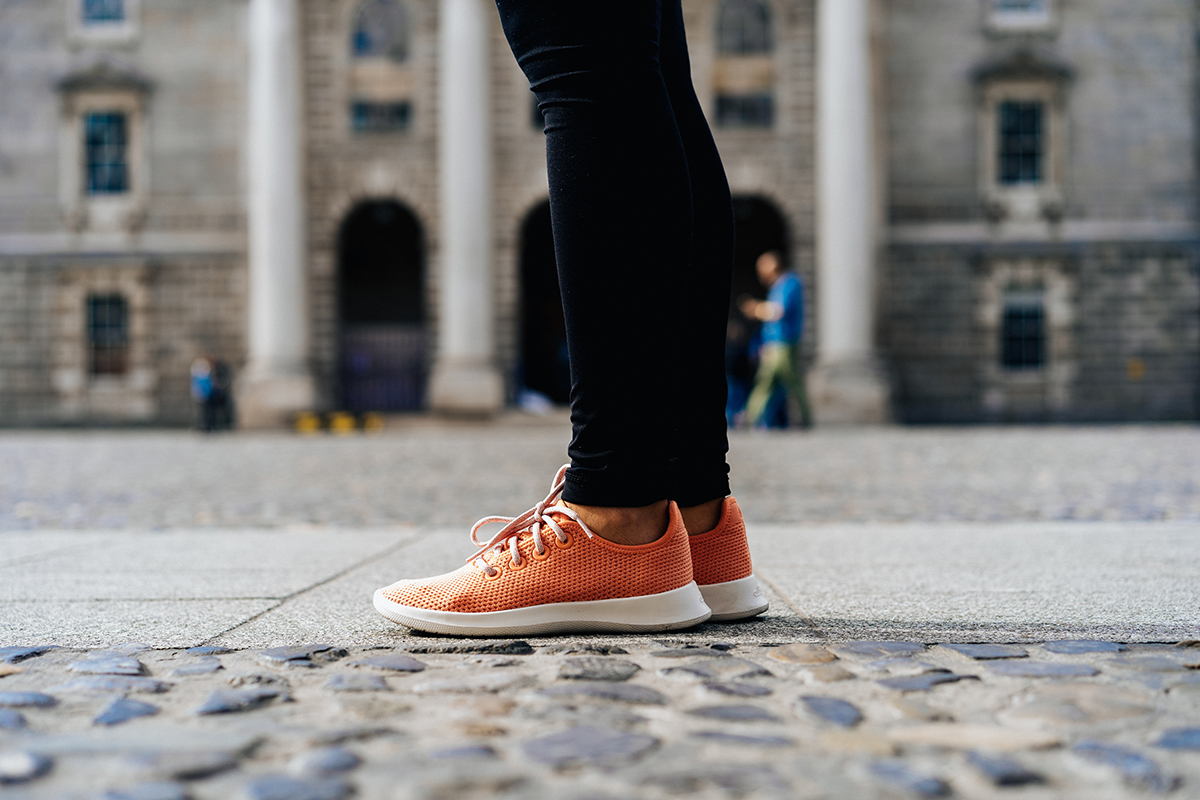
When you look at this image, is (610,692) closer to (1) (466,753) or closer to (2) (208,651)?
(1) (466,753)

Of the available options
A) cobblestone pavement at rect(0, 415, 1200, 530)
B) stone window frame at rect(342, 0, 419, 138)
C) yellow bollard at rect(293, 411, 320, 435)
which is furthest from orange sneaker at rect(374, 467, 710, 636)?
stone window frame at rect(342, 0, 419, 138)

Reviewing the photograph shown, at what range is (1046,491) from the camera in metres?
5.60

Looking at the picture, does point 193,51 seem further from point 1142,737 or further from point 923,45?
point 1142,737

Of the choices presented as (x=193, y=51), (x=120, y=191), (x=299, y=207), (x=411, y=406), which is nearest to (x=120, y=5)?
(x=193, y=51)

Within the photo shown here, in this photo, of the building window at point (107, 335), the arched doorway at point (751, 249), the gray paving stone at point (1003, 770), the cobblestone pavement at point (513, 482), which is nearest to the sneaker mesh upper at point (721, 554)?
the gray paving stone at point (1003, 770)

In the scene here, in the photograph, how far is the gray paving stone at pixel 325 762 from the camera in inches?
36.4

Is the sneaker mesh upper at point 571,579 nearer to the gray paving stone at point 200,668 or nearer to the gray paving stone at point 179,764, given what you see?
the gray paving stone at point 200,668

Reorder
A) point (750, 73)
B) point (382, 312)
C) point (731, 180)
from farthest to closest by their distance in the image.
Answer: point (382, 312), point (750, 73), point (731, 180)

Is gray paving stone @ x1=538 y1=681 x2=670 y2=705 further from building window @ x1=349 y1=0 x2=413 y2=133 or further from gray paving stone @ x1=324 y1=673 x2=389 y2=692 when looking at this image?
building window @ x1=349 y1=0 x2=413 y2=133

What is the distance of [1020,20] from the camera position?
2036 cm

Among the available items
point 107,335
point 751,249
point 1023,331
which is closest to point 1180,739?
point 1023,331

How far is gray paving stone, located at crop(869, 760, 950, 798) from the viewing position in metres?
0.86

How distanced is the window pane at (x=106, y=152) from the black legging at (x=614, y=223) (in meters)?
21.7

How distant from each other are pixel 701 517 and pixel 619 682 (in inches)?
24.8
